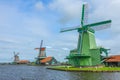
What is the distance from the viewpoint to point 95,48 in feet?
234

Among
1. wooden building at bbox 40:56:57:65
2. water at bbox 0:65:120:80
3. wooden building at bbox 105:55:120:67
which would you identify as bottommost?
water at bbox 0:65:120:80

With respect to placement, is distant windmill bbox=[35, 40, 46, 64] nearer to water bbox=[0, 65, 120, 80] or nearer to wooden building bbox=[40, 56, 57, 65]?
wooden building bbox=[40, 56, 57, 65]

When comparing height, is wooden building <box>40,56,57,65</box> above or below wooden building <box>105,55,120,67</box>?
above

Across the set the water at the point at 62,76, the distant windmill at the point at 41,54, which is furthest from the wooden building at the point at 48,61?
the water at the point at 62,76

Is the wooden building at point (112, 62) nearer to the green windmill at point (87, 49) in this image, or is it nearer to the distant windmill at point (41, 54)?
the green windmill at point (87, 49)

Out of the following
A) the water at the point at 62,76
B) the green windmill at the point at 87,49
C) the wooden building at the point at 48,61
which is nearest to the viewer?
the water at the point at 62,76

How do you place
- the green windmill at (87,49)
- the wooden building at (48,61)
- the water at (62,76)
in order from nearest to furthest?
the water at (62,76)
the green windmill at (87,49)
the wooden building at (48,61)

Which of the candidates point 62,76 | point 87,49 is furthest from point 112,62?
point 62,76

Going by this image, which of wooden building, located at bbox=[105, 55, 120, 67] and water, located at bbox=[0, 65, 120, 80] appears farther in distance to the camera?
wooden building, located at bbox=[105, 55, 120, 67]

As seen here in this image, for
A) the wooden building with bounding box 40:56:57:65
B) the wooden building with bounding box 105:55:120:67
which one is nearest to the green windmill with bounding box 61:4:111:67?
the wooden building with bounding box 105:55:120:67

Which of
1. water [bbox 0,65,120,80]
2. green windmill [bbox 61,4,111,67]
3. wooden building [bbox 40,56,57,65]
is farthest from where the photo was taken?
wooden building [bbox 40,56,57,65]

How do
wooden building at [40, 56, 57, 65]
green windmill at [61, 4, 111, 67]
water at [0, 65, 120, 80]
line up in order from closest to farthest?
water at [0, 65, 120, 80] → green windmill at [61, 4, 111, 67] → wooden building at [40, 56, 57, 65]

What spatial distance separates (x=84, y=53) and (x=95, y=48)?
3.46 metres

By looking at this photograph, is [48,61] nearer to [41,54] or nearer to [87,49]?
[41,54]
